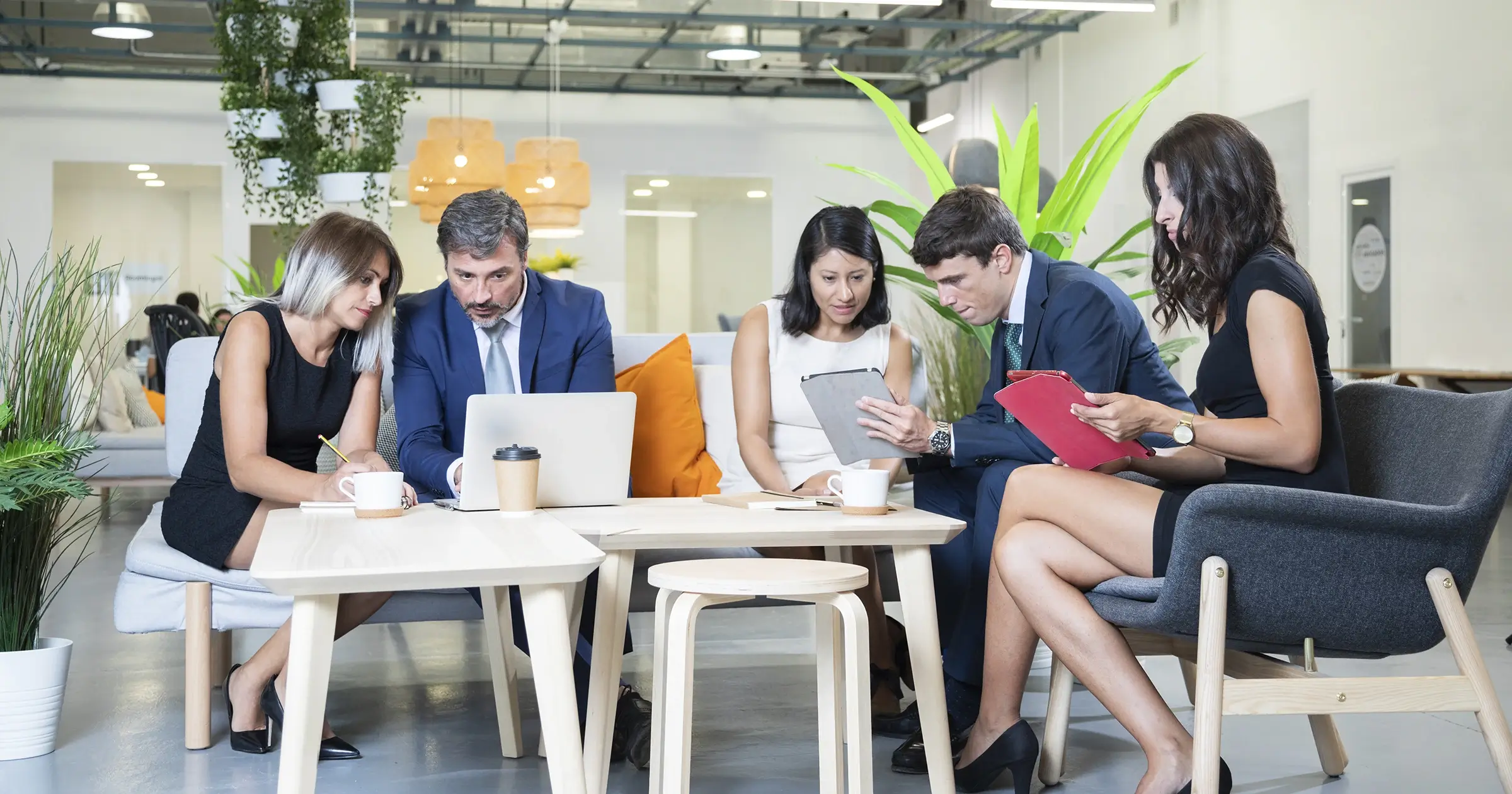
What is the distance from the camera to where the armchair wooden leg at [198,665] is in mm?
2525

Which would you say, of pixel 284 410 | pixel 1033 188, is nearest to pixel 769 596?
pixel 284 410

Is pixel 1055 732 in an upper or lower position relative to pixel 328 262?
lower

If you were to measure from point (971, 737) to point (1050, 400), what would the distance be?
0.64m

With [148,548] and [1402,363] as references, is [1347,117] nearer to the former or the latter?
[1402,363]

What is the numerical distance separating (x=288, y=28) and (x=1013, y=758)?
514 centimetres

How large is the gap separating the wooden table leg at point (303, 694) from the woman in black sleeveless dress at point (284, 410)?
873 millimetres

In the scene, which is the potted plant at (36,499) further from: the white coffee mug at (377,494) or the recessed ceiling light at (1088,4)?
the recessed ceiling light at (1088,4)

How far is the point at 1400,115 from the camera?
24.9ft

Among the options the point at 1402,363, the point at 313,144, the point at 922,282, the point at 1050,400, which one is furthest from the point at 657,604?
the point at 1402,363

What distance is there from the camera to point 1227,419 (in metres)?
1.95

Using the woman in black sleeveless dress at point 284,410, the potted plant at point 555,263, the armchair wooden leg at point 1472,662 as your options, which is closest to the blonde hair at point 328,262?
the woman in black sleeveless dress at point 284,410

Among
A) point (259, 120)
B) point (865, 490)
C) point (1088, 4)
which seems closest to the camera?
point (865, 490)

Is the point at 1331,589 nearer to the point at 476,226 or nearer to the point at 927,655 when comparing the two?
the point at 927,655

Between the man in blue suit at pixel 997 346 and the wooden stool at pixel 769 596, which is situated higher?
the man in blue suit at pixel 997 346
